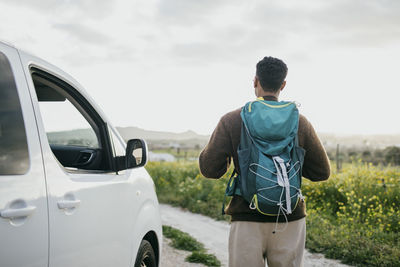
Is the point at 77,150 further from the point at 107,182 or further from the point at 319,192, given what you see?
the point at 319,192

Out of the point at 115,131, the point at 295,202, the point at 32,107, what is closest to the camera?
the point at 32,107

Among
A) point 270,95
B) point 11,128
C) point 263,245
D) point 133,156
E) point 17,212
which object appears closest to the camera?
point 17,212

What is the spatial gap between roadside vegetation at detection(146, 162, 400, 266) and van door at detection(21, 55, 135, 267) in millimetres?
4005

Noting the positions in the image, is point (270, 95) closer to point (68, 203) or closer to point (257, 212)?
point (257, 212)

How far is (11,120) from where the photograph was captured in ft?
5.71

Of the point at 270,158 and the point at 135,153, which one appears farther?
the point at 135,153

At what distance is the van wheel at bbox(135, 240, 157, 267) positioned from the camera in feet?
9.18

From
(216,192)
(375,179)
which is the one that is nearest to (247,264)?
(375,179)

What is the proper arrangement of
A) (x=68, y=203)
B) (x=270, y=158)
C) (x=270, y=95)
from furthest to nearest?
1. (x=270, y=95)
2. (x=270, y=158)
3. (x=68, y=203)

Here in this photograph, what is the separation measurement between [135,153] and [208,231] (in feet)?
16.5

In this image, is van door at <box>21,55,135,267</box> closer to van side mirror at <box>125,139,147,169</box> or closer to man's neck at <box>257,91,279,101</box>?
van side mirror at <box>125,139,147,169</box>

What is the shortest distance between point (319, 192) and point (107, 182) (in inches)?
293

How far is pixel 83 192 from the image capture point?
6.90ft

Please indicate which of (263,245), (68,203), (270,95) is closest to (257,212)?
(263,245)
